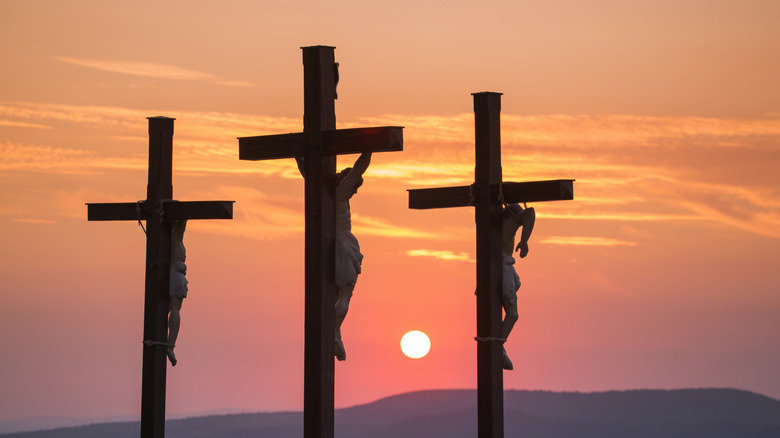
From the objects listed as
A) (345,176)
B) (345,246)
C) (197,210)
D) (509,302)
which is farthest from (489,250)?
(197,210)

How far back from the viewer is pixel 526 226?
15.6m

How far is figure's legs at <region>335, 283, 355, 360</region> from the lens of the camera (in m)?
14.9

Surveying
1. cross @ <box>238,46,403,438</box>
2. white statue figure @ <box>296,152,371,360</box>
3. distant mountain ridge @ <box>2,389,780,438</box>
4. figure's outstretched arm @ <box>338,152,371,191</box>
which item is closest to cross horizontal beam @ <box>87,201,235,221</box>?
white statue figure @ <box>296,152,371,360</box>

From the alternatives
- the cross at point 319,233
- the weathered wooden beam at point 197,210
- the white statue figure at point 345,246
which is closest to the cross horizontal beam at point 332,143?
the cross at point 319,233

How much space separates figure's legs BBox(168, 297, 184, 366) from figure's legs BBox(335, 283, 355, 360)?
10.7ft

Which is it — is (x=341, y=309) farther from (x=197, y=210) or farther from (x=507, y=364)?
(x=197, y=210)

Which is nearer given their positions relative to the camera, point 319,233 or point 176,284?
point 319,233

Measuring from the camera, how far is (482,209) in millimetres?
15820

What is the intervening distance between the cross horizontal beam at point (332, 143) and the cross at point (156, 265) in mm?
2388

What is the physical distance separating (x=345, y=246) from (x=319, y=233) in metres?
0.30

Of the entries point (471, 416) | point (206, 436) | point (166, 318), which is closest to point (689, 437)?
point (471, 416)

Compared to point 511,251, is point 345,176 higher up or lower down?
higher up

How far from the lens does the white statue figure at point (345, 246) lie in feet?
48.0

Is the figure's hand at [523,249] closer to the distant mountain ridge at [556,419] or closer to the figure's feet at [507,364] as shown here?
the figure's feet at [507,364]
